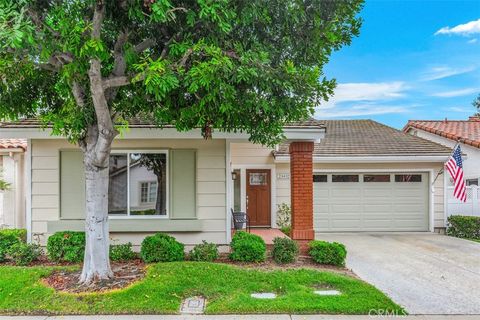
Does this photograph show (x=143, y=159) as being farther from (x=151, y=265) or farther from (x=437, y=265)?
(x=437, y=265)

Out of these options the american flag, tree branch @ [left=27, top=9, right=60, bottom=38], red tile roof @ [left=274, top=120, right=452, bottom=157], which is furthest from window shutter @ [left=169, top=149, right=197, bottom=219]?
the american flag

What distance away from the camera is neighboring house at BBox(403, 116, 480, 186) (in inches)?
587

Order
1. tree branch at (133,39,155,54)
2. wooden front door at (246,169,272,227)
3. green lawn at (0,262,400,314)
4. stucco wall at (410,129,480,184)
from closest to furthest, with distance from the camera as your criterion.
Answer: green lawn at (0,262,400,314), tree branch at (133,39,155,54), wooden front door at (246,169,272,227), stucco wall at (410,129,480,184)

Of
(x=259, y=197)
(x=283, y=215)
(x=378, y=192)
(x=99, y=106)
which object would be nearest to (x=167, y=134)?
(x=99, y=106)

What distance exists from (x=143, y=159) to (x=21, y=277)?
3.56 meters

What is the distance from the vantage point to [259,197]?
531 inches

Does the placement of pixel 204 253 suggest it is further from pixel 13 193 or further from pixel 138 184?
pixel 13 193

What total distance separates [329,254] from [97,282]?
473 cm

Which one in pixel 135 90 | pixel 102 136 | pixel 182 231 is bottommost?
pixel 182 231

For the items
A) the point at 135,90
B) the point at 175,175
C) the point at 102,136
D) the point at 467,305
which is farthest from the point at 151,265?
the point at 467,305

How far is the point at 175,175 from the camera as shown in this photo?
9.20 metres

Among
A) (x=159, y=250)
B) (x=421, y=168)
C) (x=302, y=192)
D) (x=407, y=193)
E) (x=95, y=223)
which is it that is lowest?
(x=159, y=250)

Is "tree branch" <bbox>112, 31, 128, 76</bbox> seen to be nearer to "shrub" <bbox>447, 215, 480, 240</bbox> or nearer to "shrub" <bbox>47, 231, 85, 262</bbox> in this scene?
"shrub" <bbox>47, 231, 85, 262</bbox>
